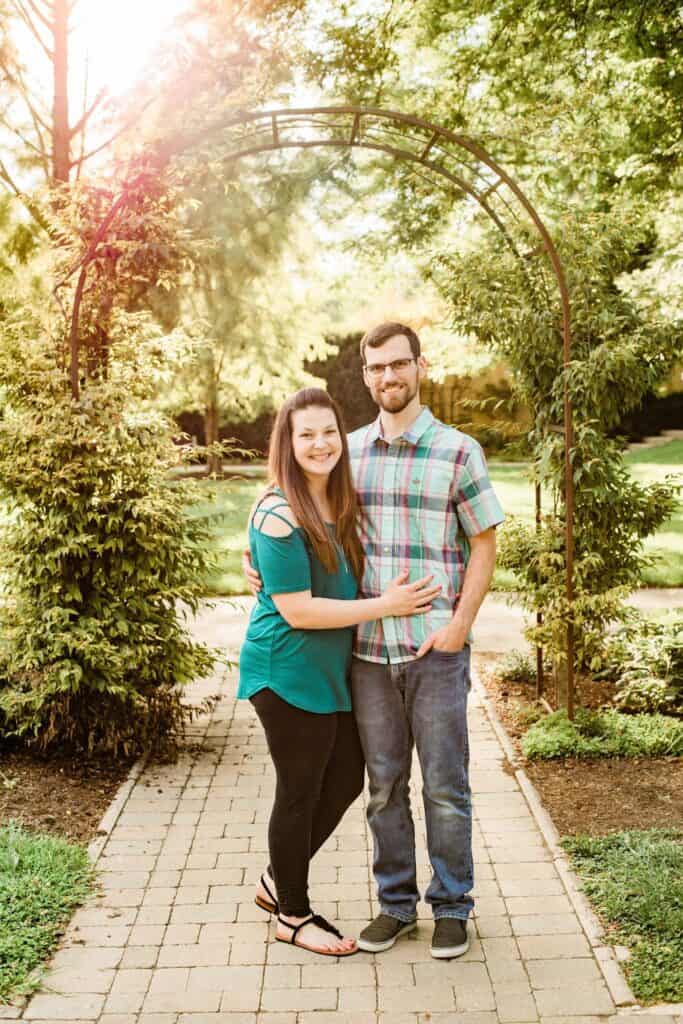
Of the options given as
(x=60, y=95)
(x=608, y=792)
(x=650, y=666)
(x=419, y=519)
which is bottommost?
(x=608, y=792)

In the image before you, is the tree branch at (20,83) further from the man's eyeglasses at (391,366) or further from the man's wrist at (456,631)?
the man's wrist at (456,631)

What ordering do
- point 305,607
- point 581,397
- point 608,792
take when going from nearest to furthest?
point 305,607
point 608,792
point 581,397

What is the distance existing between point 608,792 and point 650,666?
1.36 meters

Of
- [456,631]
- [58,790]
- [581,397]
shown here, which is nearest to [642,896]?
[456,631]

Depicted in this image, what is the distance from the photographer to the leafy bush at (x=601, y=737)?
5.30 meters

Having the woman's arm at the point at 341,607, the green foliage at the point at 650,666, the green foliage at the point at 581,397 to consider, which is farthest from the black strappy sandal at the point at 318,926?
the green foliage at the point at 650,666

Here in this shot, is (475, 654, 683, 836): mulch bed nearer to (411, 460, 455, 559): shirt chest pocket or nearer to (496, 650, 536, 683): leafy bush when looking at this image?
(496, 650, 536, 683): leafy bush

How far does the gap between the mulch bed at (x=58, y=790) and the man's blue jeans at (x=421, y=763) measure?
5.28 feet

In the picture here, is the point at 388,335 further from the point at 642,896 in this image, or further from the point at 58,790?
the point at 58,790

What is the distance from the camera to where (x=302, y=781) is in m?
3.33

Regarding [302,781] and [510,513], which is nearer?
[302,781]

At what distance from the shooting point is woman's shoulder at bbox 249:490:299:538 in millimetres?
3197

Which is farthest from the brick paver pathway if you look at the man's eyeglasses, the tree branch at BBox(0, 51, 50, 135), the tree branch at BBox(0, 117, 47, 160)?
the tree branch at BBox(0, 51, 50, 135)

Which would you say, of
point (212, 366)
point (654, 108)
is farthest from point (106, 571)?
point (212, 366)
